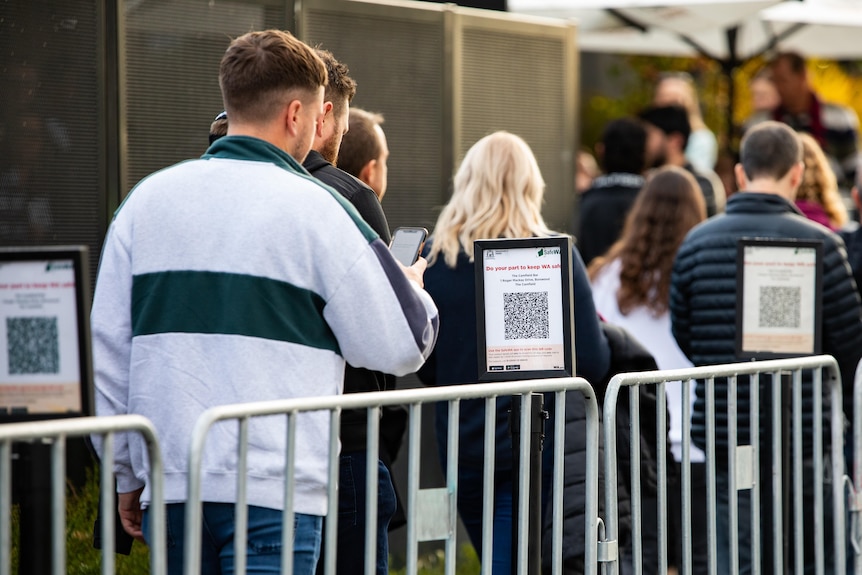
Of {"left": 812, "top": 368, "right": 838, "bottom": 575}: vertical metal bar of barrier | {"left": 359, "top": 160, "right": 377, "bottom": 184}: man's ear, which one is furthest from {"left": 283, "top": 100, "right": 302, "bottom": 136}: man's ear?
{"left": 812, "top": 368, "right": 838, "bottom": 575}: vertical metal bar of barrier

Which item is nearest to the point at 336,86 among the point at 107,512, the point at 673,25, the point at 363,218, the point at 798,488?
the point at 363,218

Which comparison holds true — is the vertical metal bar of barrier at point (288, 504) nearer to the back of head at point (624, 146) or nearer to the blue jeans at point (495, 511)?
the blue jeans at point (495, 511)

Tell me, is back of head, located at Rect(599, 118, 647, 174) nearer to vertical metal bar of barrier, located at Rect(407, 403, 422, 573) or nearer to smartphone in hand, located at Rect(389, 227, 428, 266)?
smartphone in hand, located at Rect(389, 227, 428, 266)

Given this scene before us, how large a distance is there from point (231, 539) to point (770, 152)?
10.3ft

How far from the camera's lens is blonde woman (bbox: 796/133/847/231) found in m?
6.16

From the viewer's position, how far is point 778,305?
455cm

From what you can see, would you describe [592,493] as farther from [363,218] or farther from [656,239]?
[656,239]

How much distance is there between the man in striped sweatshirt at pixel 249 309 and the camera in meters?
2.88

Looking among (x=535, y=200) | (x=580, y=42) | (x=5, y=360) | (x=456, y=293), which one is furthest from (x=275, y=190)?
(x=580, y=42)

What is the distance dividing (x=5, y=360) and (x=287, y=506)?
0.72m

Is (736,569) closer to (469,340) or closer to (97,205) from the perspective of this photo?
(469,340)

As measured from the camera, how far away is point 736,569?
4.09 m

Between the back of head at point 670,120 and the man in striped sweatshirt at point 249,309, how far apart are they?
6.11 metres

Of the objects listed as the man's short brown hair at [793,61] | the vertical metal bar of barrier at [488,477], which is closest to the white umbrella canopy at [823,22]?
the man's short brown hair at [793,61]
